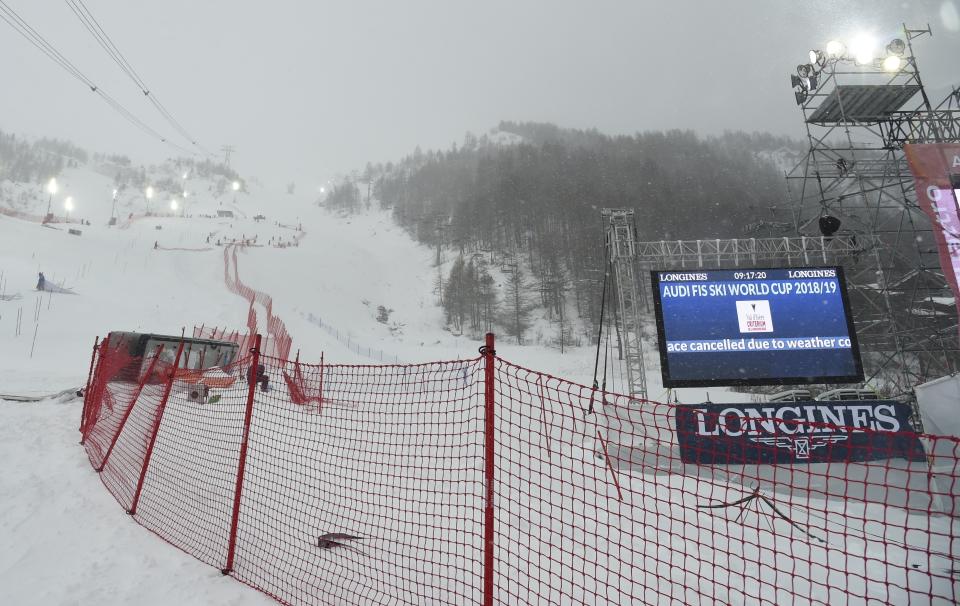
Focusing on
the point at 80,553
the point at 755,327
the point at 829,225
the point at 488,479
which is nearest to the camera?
the point at 488,479

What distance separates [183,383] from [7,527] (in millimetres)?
7222

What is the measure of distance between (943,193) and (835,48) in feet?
30.2

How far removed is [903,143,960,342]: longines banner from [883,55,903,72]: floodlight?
7.99m

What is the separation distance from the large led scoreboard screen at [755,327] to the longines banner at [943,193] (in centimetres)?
217

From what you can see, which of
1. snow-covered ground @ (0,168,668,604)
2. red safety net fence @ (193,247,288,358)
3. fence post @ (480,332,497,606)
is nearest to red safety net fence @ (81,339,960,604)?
fence post @ (480,332,497,606)

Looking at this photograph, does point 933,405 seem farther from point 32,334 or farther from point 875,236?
point 32,334

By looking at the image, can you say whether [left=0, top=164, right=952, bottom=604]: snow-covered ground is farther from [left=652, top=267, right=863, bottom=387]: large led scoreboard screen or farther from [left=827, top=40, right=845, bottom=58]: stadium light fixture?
[left=827, top=40, right=845, bottom=58]: stadium light fixture

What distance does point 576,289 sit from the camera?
188 ft

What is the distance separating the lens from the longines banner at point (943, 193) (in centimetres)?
1139

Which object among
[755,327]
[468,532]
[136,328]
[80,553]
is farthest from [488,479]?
[136,328]

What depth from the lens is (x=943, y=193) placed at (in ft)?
38.0

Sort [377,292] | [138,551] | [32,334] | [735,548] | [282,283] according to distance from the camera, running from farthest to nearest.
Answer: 1. [377,292]
2. [282,283]
3. [32,334]
4. [735,548]
5. [138,551]

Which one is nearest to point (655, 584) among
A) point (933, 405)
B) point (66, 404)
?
point (933, 405)

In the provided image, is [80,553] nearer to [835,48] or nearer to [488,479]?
[488,479]
